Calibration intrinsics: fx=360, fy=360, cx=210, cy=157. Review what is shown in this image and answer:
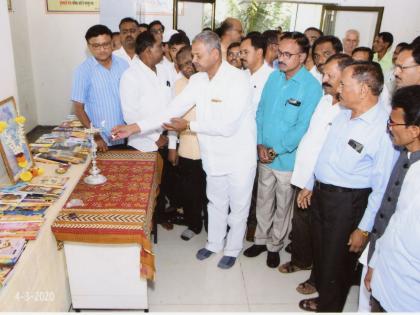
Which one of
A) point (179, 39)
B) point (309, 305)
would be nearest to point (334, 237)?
point (309, 305)

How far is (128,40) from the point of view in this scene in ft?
13.6

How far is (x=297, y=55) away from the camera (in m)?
2.58

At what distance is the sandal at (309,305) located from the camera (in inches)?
98.2

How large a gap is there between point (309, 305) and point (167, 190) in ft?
5.62

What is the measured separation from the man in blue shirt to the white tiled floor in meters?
0.17

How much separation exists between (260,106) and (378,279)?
171 cm

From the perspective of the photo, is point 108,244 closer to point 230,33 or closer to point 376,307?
point 376,307

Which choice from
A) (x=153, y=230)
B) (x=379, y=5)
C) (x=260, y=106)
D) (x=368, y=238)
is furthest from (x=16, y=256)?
(x=379, y=5)

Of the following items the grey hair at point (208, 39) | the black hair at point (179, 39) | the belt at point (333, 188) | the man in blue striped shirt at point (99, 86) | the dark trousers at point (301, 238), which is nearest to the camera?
the belt at point (333, 188)

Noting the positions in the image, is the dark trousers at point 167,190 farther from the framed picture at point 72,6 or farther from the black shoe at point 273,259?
the framed picture at point 72,6

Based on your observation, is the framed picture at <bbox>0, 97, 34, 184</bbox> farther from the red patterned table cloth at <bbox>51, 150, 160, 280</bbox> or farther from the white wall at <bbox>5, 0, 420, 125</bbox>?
the white wall at <bbox>5, 0, 420, 125</bbox>

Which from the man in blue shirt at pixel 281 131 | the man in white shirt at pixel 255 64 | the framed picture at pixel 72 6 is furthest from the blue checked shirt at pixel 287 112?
the framed picture at pixel 72 6

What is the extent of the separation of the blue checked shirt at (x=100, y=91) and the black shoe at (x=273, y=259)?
1.62 meters

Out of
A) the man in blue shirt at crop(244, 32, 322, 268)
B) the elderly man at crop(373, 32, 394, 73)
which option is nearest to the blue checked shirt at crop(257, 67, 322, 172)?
the man in blue shirt at crop(244, 32, 322, 268)
